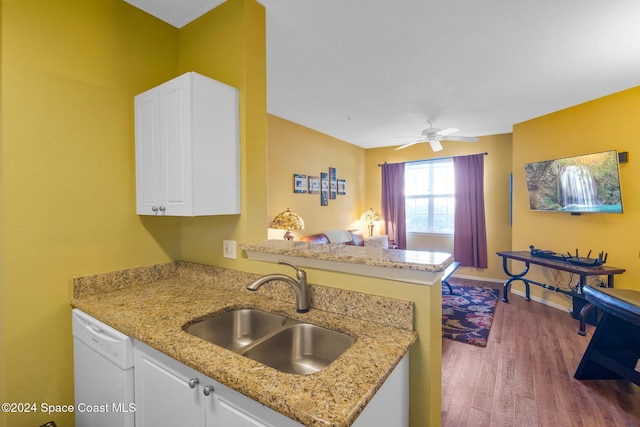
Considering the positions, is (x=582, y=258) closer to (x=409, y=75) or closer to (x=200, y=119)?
(x=409, y=75)

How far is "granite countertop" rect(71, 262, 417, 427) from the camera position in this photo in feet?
2.50

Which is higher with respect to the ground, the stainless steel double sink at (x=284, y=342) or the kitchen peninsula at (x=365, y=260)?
the kitchen peninsula at (x=365, y=260)

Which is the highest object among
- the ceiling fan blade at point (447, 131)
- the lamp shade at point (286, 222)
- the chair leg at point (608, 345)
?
the ceiling fan blade at point (447, 131)

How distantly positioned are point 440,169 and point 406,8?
432cm

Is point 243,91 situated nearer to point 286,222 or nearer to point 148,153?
point 148,153

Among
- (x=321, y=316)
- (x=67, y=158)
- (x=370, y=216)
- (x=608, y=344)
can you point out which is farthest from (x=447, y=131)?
(x=67, y=158)

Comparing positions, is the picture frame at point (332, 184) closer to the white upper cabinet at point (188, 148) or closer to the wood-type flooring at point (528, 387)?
the wood-type flooring at point (528, 387)

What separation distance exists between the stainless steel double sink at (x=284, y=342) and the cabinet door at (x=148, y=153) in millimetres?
775

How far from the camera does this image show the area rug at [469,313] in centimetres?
303

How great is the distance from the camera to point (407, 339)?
3.57ft

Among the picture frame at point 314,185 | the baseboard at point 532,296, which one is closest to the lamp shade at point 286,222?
the picture frame at point 314,185

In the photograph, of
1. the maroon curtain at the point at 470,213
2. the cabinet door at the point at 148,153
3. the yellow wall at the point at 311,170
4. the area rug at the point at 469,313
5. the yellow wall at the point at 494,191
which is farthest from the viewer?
the maroon curtain at the point at 470,213

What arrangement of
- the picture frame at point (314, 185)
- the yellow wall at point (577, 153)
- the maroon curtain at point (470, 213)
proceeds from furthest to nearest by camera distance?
1. the maroon curtain at point (470, 213)
2. the picture frame at point (314, 185)
3. the yellow wall at point (577, 153)

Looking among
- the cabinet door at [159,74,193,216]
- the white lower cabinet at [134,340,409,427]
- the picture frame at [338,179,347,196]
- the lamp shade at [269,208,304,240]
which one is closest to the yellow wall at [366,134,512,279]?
the picture frame at [338,179,347,196]
